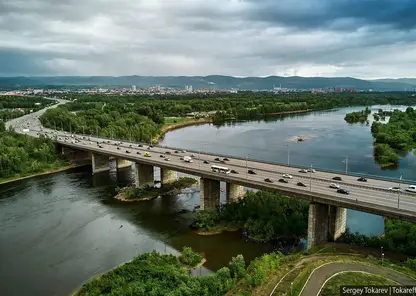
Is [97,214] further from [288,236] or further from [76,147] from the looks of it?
[76,147]

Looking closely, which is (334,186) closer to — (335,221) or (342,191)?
(342,191)

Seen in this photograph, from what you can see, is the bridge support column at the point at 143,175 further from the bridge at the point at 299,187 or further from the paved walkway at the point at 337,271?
the paved walkway at the point at 337,271

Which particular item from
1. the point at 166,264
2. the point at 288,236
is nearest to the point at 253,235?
the point at 288,236

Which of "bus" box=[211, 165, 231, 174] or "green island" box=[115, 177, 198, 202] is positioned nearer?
"bus" box=[211, 165, 231, 174]

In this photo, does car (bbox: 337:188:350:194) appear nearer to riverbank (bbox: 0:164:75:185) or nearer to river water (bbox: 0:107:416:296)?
river water (bbox: 0:107:416:296)

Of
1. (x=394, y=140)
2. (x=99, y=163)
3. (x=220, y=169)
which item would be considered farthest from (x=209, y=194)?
(x=394, y=140)

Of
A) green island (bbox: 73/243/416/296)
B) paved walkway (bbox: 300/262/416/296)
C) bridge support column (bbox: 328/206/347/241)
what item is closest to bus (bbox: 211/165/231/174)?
bridge support column (bbox: 328/206/347/241)
